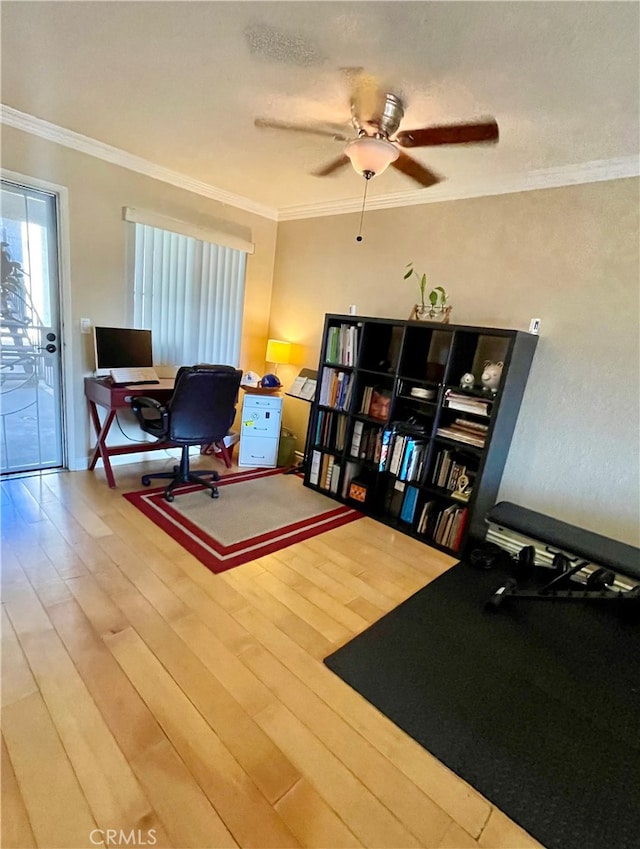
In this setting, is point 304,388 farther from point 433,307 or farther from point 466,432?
point 466,432

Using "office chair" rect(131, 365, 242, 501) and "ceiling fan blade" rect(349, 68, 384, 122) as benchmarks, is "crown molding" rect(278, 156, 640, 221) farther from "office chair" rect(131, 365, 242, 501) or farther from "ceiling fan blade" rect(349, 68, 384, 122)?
"office chair" rect(131, 365, 242, 501)

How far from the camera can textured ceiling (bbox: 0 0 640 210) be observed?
143 centimetres

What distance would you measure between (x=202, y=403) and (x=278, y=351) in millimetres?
1347

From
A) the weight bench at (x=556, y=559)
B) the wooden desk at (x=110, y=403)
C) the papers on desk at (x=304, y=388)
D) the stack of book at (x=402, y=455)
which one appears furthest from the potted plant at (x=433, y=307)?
the wooden desk at (x=110, y=403)

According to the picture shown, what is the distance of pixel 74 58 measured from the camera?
1903mm

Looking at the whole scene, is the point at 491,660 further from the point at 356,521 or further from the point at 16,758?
the point at 16,758

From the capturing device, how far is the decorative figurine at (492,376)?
8.31ft

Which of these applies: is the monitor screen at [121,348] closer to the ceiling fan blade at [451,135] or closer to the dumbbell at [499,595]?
the ceiling fan blade at [451,135]

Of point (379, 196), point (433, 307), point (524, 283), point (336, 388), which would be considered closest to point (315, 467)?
A: point (336, 388)

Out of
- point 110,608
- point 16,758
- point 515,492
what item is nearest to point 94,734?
point 16,758

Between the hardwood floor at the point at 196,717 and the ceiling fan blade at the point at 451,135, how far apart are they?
2.27 meters

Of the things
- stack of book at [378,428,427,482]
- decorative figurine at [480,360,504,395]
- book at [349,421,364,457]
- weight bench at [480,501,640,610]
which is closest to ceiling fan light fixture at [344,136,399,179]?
decorative figurine at [480,360,504,395]

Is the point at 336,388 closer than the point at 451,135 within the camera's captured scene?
No

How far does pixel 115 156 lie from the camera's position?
9.93 feet
